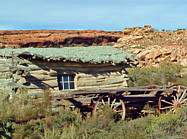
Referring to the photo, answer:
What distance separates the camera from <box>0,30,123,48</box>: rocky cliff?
48.2 m

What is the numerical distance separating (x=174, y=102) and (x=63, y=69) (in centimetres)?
493

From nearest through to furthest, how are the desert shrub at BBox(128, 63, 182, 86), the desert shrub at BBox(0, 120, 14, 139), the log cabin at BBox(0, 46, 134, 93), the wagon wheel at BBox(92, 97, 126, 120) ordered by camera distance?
the desert shrub at BBox(0, 120, 14, 139) → the wagon wheel at BBox(92, 97, 126, 120) → the log cabin at BBox(0, 46, 134, 93) → the desert shrub at BBox(128, 63, 182, 86)

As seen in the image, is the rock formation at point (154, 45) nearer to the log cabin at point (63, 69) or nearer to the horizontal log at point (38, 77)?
the log cabin at point (63, 69)

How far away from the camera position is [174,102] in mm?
18594

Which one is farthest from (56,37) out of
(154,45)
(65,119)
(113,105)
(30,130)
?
(30,130)

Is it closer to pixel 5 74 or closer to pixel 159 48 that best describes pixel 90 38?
pixel 159 48

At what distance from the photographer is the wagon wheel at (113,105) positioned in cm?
1730

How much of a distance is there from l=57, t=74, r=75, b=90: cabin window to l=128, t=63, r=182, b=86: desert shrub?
5.07 meters

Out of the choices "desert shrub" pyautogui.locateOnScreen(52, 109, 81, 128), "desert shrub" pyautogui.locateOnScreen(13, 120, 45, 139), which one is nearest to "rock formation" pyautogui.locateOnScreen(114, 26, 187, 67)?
"desert shrub" pyautogui.locateOnScreen(52, 109, 81, 128)

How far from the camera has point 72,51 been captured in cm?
2283

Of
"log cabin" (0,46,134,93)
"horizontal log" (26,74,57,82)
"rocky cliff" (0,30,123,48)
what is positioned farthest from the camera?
"rocky cliff" (0,30,123,48)

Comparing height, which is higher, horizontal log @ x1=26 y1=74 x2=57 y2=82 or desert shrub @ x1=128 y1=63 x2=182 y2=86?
horizontal log @ x1=26 y1=74 x2=57 y2=82

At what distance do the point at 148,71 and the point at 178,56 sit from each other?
306 inches

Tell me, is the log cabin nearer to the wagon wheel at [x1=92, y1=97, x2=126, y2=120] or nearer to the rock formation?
the wagon wheel at [x1=92, y1=97, x2=126, y2=120]
